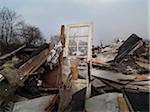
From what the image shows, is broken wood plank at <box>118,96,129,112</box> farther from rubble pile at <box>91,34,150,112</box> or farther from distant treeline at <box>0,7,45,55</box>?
distant treeline at <box>0,7,45,55</box>

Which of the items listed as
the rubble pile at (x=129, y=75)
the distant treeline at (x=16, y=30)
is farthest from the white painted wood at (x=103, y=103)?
the distant treeline at (x=16, y=30)

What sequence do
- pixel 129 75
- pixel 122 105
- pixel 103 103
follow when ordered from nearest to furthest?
pixel 122 105 < pixel 103 103 < pixel 129 75

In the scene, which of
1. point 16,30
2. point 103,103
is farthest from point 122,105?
point 16,30

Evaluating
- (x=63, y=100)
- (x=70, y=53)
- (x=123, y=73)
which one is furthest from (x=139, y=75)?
(x=63, y=100)

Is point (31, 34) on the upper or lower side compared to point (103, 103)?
upper

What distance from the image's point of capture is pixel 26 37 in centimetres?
2573

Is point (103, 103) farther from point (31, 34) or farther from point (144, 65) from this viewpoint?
point (31, 34)

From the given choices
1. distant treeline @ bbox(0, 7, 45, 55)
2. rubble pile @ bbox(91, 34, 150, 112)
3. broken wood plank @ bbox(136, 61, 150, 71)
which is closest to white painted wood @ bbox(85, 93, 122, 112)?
rubble pile @ bbox(91, 34, 150, 112)

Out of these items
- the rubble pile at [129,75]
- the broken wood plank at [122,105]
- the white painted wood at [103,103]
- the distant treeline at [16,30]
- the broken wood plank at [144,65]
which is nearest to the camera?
the broken wood plank at [122,105]

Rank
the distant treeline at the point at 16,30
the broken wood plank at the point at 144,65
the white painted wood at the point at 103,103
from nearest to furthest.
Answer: the white painted wood at the point at 103,103
the broken wood plank at the point at 144,65
the distant treeline at the point at 16,30

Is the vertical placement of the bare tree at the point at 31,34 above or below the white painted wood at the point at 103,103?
above

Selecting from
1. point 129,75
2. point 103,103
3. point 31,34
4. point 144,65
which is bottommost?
point 103,103

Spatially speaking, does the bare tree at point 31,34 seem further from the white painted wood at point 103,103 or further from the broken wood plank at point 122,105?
the broken wood plank at point 122,105

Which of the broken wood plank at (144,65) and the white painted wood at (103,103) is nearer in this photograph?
the white painted wood at (103,103)
